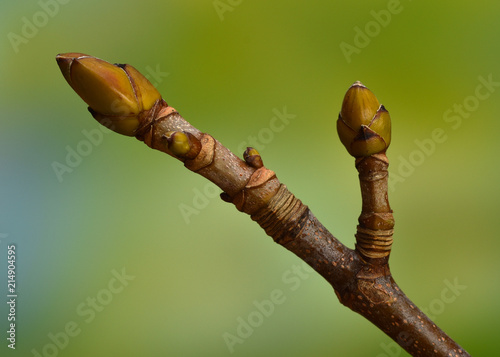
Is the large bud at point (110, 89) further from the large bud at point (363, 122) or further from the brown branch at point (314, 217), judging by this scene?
the large bud at point (363, 122)

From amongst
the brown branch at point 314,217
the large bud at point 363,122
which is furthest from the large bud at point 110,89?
the large bud at point 363,122

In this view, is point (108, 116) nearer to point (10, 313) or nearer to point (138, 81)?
point (138, 81)

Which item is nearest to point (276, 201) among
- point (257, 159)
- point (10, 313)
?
point (257, 159)

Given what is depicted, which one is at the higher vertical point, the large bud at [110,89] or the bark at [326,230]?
the bark at [326,230]

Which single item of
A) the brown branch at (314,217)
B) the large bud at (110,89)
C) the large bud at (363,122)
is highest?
the large bud at (363,122)

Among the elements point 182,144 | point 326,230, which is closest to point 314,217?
point 326,230
